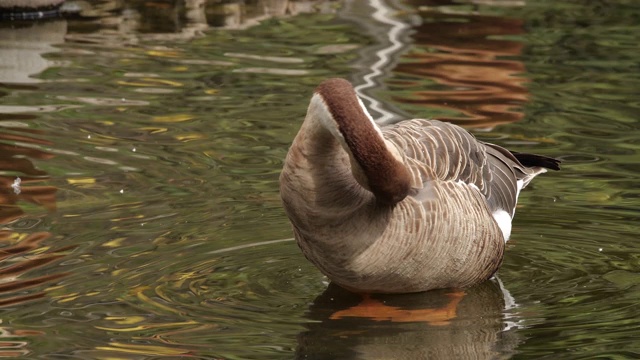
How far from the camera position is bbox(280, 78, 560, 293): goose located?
6539mm

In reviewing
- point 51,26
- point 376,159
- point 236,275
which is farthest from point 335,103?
point 51,26

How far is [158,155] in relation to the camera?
1071 cm

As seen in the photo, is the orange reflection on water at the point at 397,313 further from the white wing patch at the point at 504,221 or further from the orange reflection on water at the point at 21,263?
the orange reflection on water at the point at 21,263

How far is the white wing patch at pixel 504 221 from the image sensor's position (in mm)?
8227

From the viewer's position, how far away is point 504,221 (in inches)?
A: 327

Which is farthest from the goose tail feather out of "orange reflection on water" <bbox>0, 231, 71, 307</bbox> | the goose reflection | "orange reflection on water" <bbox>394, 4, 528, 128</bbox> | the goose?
"orange reflection on water" <bbox>0, 231, 71, 307</bbox>

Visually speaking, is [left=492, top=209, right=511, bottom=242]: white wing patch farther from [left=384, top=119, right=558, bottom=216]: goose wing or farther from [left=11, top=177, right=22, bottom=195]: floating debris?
[left=11, top=177, right=22, bottom=195]: floating debris

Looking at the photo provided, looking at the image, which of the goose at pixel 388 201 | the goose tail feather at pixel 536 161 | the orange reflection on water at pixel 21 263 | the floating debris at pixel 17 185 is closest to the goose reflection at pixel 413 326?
the goose at pixel 388 201

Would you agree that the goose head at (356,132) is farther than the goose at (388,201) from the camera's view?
No

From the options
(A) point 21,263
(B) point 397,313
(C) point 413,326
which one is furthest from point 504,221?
(A) point 21,263

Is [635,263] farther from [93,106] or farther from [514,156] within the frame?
[93,106]

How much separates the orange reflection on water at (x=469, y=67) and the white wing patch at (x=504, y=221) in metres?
3.34

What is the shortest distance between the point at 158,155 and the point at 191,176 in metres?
0.68

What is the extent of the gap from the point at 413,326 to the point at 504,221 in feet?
4.59
